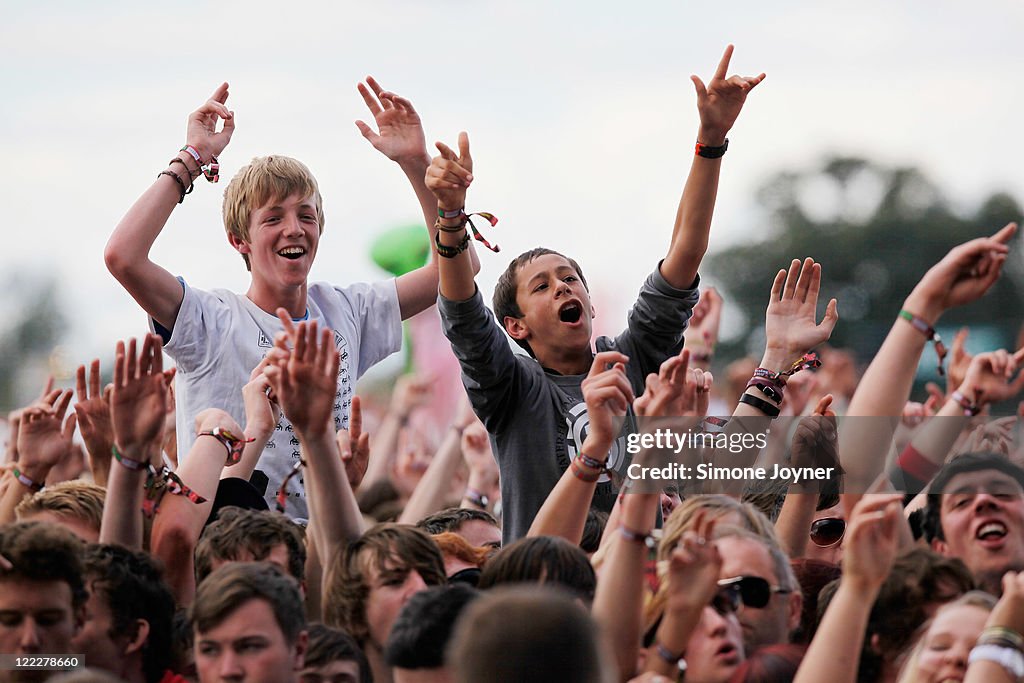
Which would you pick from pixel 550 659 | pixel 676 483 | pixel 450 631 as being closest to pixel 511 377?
pixel 676 483

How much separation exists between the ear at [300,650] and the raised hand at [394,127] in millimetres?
2107

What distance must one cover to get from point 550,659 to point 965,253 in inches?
77.2

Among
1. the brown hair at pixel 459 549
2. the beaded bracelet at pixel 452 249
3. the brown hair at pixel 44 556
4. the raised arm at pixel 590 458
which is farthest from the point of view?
the beaded bracelet at pixel 452 249

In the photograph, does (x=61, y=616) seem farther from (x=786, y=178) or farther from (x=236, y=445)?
(x=786, y=178)

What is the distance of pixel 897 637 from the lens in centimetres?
407

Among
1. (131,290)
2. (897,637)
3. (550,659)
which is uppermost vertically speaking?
(131,290)

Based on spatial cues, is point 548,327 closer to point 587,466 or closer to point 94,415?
point 587,466

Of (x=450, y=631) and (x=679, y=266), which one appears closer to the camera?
(x=450, y=631)

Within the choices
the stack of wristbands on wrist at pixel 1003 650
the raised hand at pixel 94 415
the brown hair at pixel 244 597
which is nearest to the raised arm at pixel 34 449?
the raised hand at pixel 94 415

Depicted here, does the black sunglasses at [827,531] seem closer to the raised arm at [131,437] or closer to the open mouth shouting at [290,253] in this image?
the open mouth shouting at [290,253]

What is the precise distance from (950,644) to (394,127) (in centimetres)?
280

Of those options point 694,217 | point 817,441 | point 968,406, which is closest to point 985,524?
point 968,406

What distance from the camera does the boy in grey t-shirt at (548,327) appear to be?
505 centimetres

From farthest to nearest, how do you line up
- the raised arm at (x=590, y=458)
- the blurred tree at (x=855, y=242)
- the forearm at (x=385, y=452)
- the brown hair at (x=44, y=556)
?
the blurred tree at (x=855, y=242) < the forearm at (x=385, y=452) < the raised arm at (x=590, y=458) < the brown hair at (x=44, y=556)
